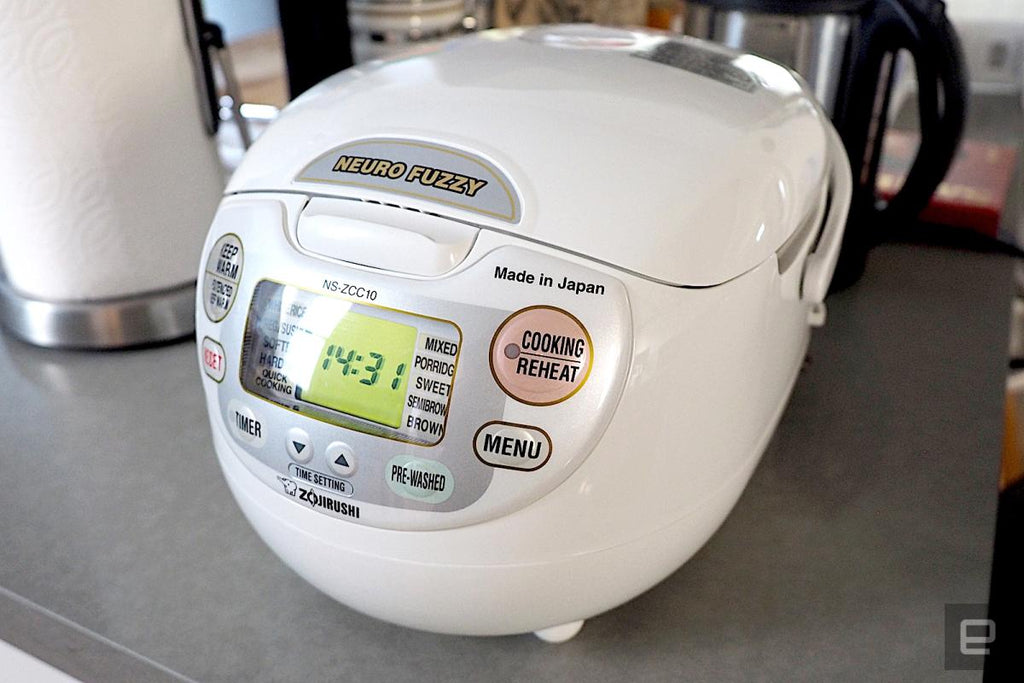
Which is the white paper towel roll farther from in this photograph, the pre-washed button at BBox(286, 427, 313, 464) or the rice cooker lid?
the pre-washed button at BBox(286, 427, 313, 464)

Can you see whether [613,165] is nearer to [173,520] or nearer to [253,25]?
[173,520]

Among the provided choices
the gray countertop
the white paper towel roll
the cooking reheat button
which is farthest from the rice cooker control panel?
the white paper towel roll

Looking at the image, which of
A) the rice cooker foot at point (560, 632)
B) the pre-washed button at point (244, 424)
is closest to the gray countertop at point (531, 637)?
the rice cooker foot at point (560, 632)

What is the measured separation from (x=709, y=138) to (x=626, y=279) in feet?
0.30

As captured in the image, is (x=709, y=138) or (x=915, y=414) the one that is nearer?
(x=709, y=138)

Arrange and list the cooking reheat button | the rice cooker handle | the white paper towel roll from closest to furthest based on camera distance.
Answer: the cooking reheat button, the rice cooker handle, the white paper towel roll

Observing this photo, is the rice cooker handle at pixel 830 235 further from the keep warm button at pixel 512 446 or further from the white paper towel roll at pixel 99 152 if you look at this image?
the white paper towel roll at pixel 99 152

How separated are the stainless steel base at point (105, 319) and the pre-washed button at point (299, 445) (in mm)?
347

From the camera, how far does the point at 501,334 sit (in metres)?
0.36

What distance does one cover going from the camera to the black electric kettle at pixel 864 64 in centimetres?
63

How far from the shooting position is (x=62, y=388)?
66cm

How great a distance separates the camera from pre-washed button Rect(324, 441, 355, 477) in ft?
1.25

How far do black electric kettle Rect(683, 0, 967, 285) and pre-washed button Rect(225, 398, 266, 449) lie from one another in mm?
485

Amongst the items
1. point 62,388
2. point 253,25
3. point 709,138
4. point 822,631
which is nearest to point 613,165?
point 709,138
